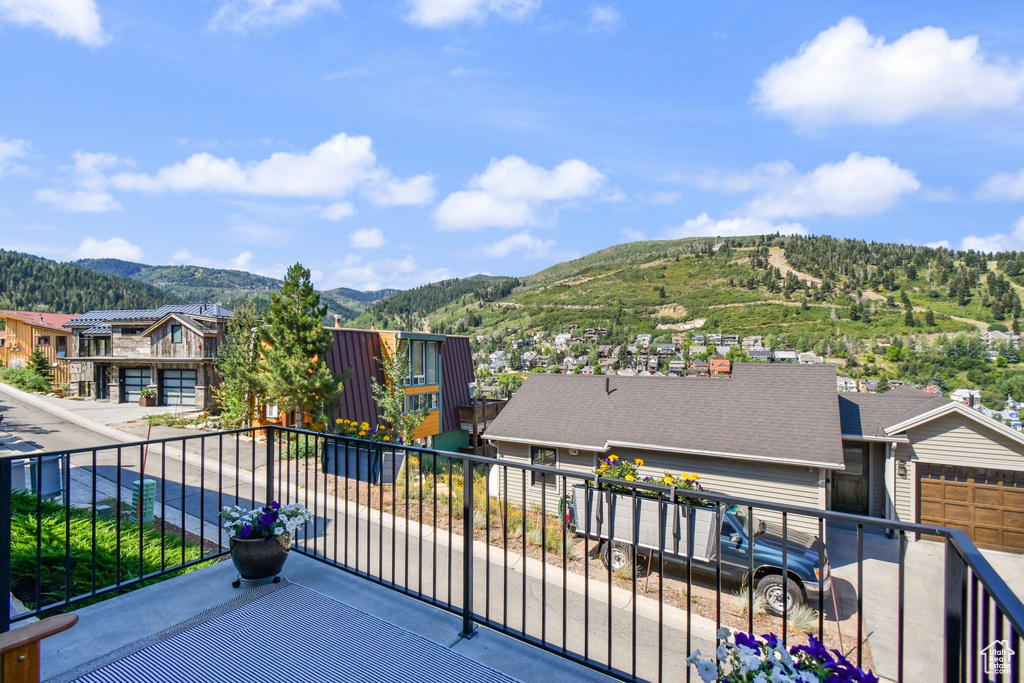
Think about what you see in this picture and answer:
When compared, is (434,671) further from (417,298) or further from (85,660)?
(417,298)

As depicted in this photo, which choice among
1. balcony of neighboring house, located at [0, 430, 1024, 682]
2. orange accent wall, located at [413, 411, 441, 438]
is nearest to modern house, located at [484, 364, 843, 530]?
balcony of neighboring house, located at [0, 430, 1024, 682]

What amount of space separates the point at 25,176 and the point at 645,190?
4602 cm

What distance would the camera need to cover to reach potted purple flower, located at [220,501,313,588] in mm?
3168

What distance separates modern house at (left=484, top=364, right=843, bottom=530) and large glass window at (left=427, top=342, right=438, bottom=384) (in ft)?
21.2

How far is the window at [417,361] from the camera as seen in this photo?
18944mm

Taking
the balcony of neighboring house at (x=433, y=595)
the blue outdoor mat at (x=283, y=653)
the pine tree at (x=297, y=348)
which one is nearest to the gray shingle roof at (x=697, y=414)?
the balcony of neighboring house at (x=433, y=595)

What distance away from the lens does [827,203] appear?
102 meters

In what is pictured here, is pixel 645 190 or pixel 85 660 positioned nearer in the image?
pixel 85 660

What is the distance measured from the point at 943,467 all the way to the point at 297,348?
51.4 feet

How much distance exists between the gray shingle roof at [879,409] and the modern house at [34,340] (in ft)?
116

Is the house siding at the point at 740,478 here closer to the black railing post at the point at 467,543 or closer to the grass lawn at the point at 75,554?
the grass lawn at the point at 75,554

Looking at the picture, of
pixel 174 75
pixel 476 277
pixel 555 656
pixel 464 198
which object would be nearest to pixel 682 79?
pixel 174 75

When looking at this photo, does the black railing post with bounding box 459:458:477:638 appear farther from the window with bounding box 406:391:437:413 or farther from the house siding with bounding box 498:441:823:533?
the window with bounding box 406:391:437:413

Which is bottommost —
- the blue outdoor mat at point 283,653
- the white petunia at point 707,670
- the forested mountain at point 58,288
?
the blue outdoor mat at point 283,653
